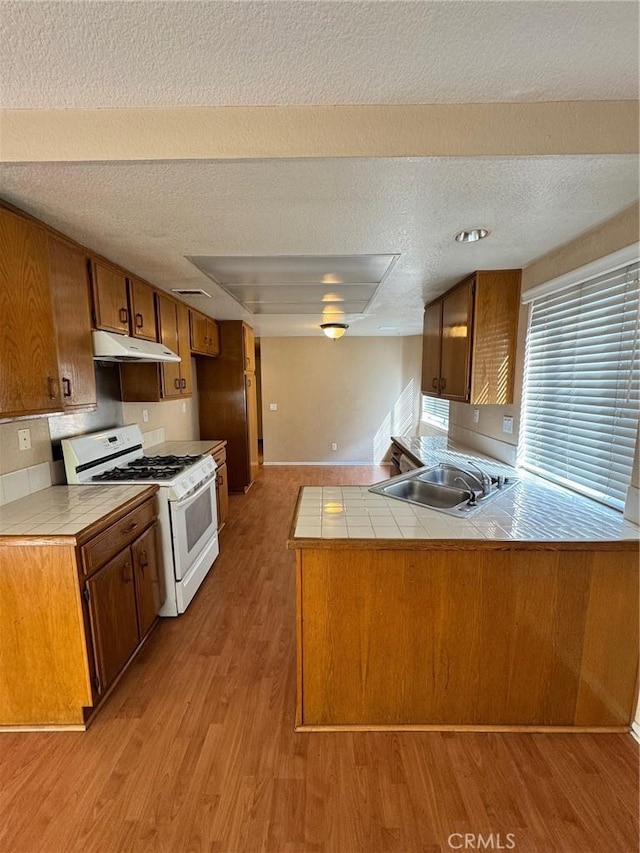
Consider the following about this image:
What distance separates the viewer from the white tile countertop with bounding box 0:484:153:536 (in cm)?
150

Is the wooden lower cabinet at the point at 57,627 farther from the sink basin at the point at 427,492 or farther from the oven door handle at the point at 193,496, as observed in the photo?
the sink basin at the point at 427,492

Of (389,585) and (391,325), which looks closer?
(389,585)

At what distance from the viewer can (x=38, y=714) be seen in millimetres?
1550

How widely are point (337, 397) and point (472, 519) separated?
4761mm

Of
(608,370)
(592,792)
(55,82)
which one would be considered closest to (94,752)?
(592,792)

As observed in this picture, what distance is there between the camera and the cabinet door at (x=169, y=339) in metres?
2.86

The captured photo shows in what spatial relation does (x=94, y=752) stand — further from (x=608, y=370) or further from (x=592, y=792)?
(x=608, y=370)

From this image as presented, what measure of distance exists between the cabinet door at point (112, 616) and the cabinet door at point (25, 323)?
2.75 ft

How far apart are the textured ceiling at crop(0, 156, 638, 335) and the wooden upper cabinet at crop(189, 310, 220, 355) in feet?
4.55

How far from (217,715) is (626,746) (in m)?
1.79

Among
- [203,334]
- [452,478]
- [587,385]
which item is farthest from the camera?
[203,334]

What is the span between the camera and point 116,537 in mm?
1727

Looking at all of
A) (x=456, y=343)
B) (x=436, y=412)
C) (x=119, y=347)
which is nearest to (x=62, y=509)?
(x=119, y=347)

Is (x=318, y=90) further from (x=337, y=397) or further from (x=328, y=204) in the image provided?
(x=337, y=397)
